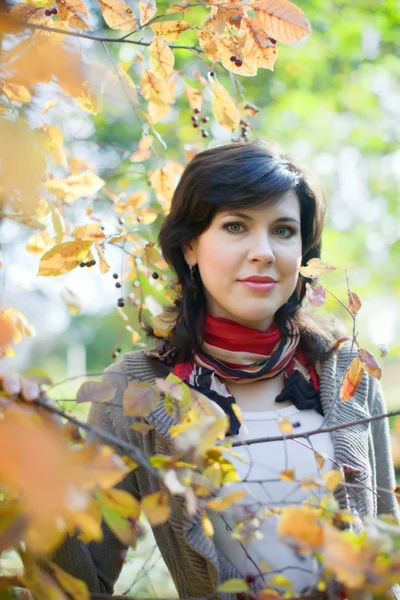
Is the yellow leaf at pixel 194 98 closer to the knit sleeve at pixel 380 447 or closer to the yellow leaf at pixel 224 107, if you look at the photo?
the yellow leaf at pixel 224 107

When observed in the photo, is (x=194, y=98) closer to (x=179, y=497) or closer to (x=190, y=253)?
(x=190, y=253)

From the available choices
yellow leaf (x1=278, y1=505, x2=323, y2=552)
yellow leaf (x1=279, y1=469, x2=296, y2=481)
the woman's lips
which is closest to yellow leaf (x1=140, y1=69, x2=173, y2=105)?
the woman's lips

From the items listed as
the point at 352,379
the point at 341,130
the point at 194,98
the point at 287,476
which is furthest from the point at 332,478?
the point at 341,130

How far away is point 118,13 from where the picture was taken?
1261mm

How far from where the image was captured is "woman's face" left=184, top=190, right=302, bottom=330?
1.55 metres

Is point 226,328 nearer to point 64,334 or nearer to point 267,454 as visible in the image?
point 267,454

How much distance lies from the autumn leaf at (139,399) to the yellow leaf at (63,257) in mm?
474

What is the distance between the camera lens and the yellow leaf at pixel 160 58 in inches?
48.6

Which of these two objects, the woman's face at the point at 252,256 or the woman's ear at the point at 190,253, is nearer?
the woman's face at the point at 252,256

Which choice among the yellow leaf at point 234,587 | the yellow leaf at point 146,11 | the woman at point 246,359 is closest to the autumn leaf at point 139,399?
the yellow leaf at point 234,587

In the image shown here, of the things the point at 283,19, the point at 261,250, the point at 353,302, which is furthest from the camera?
the point at 261,250

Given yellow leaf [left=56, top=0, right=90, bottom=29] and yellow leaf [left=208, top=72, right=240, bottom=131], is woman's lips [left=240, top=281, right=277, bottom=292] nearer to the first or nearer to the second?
yellow leaf [left=208, top=72, right=240, bottom=131]

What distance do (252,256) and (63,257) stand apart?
1.45ft

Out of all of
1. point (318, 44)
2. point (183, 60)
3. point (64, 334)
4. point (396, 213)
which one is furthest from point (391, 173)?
point (64, 334)
